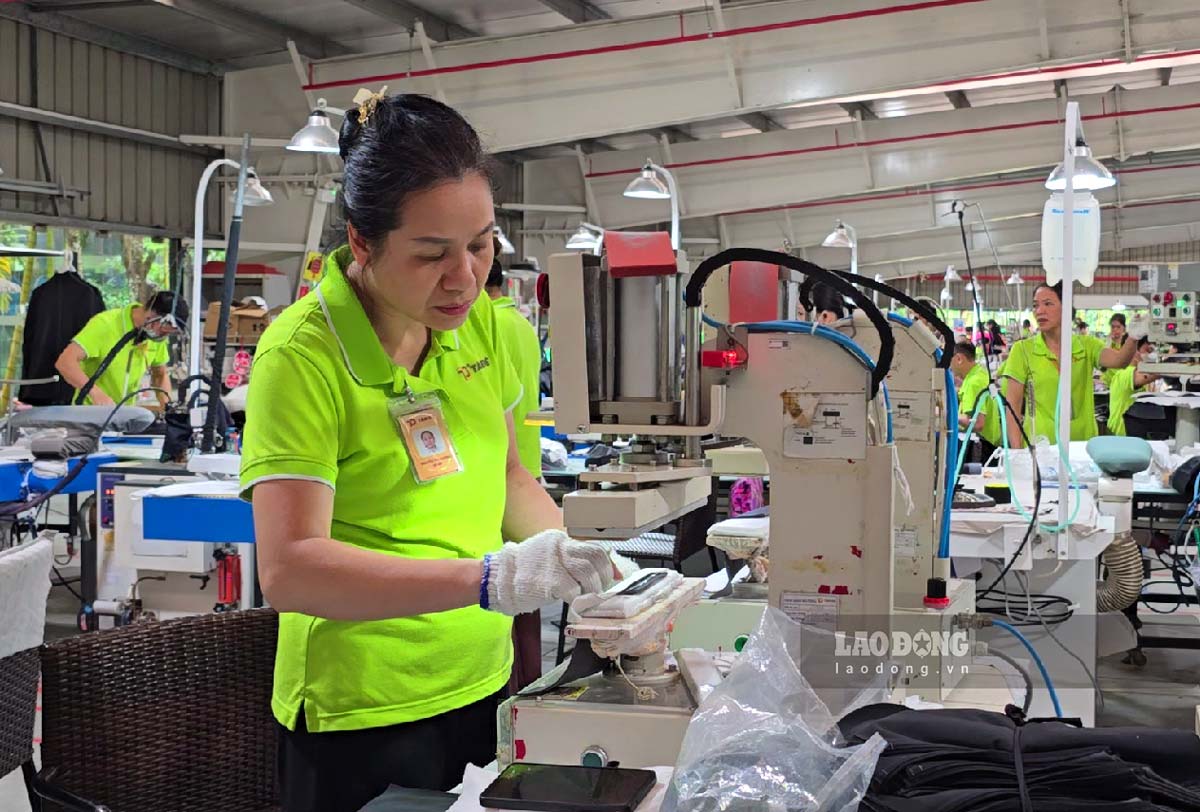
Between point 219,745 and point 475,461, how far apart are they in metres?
0.72

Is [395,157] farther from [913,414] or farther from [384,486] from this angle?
[913,414]

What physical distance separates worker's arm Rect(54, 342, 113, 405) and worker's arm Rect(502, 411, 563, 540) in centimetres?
433

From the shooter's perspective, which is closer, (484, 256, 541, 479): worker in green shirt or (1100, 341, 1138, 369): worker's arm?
(484, 256, 541, 479): worker in green shirt

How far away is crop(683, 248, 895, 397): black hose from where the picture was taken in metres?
1.28

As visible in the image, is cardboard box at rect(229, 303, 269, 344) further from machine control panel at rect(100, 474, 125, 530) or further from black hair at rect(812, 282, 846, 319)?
black hair at rect(812, 282, 846, 319)

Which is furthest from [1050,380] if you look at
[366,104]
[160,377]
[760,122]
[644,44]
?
[760,122]

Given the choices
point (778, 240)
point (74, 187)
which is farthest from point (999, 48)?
point (778, 240)

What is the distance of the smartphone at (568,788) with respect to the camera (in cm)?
107

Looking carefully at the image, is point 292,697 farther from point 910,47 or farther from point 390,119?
point 910,47

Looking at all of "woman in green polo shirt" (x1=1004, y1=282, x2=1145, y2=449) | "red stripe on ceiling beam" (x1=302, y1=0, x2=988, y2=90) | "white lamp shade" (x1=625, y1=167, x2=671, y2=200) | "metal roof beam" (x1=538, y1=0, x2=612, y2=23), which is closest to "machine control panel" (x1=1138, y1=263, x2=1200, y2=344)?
"woman in green polo shirt" (x1=1004, y1=282, x2=1145, y2=449)

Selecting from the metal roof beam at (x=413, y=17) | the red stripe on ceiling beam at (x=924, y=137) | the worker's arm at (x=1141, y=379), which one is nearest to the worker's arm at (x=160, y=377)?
the metal roof beam at (x=413, y=17)

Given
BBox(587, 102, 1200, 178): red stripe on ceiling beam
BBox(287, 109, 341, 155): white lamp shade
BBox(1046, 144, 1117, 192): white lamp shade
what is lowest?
BBox(1046, 144, 1117, 192): white lamp shade

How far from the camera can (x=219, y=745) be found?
1.85 meters

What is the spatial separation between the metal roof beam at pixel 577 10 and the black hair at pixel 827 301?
244 inches
